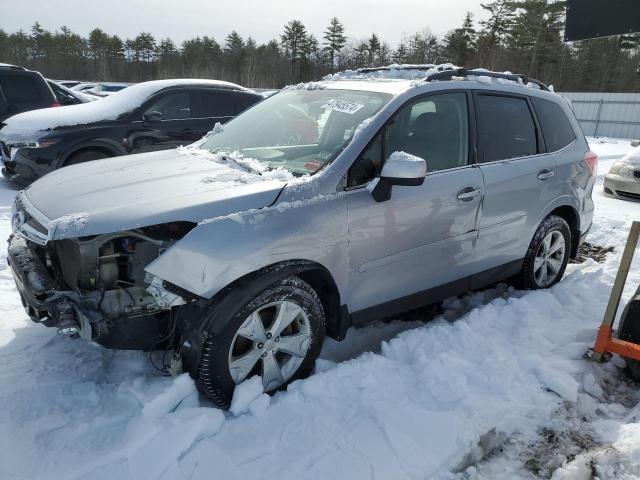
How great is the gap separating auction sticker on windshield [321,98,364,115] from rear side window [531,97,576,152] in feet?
6.10

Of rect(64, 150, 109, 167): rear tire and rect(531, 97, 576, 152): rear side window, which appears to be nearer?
rect(531, 97, 576, 152): rear side window

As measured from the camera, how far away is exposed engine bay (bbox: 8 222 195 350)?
7.74 ft

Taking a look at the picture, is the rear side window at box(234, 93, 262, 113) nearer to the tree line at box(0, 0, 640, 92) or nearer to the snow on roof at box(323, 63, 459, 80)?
the snow on roof at box(323, 63, 459, 80)

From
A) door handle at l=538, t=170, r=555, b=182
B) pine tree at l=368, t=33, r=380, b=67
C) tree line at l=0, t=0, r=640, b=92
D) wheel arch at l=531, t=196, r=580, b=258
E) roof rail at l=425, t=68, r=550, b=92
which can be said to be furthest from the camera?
pine tree at l=368, t=33, r=380, b=67

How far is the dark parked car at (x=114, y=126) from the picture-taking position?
6.66 m

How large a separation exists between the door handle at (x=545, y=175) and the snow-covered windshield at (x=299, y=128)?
167 cm

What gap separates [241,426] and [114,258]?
3.61 ft

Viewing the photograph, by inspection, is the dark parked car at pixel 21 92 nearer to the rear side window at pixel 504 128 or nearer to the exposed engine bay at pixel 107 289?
the exposed engine bay at pixel 107 289

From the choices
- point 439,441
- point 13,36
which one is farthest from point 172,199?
point 13,36

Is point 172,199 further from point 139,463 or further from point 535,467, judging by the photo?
point 535,467

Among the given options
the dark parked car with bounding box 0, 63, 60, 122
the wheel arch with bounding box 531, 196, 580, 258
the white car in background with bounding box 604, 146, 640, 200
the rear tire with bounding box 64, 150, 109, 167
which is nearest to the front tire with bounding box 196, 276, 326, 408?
the wheel arch with bounding box 531, 196, 580, 258

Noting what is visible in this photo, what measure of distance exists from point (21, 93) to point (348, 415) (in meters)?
9.47

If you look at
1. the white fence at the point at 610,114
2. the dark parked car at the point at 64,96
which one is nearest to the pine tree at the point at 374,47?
the white fence at the point at 610,114

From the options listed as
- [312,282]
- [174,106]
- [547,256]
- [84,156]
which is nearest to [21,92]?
[84,156]
